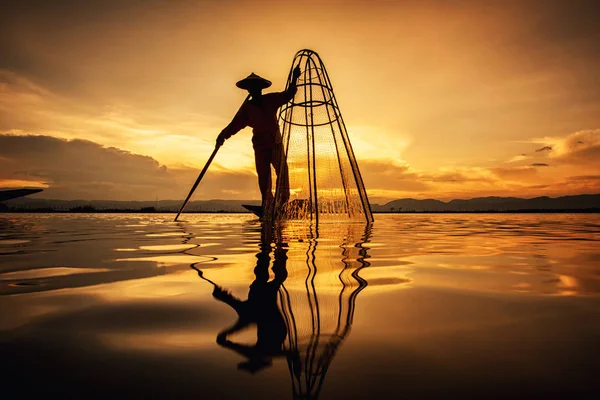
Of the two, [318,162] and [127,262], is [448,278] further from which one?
[318,162]

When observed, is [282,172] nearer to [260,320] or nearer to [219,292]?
[219,292]

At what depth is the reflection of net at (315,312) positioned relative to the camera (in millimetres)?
1007

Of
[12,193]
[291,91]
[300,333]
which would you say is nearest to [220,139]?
[291,91]

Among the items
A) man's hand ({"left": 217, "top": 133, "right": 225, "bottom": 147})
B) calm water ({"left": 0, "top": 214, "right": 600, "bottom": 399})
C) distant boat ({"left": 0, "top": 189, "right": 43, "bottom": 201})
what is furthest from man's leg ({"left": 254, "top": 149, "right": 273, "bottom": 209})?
calm water ({"left": 0, "top": 214, "right": 600, "bottom": 399})

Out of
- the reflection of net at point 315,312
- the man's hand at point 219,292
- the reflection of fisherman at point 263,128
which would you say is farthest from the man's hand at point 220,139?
the man's hand at point 219,292

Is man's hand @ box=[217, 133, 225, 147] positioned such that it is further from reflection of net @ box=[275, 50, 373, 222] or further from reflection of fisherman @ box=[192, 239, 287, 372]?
reflection of fisherman @ box=[192, 239, 287, 372]

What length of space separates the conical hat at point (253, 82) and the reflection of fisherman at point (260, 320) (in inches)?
368

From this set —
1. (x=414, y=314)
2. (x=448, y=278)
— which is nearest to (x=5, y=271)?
(x=414, y=314)

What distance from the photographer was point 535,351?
3.76 feet

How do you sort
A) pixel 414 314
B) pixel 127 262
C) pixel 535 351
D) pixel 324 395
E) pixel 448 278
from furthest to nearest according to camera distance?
1. pixel 127 262
2. pixel 448 278
3. pixel 414 314
4. pixel 535 351
5. pixel 324 395

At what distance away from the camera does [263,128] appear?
36.8 ft

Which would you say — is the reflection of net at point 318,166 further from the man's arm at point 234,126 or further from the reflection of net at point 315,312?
the reflection of net at point 315,312

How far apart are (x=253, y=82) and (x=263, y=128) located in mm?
1373

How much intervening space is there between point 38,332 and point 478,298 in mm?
1928
